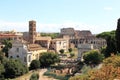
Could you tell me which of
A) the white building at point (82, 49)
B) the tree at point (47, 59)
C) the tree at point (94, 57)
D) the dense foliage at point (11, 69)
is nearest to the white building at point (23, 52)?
A: the tree at point (47, 59)

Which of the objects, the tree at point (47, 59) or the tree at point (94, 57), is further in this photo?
the tree at point (47, 59)

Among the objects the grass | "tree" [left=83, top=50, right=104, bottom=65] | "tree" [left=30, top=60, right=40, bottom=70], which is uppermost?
"tree" [left=83, top=50, right=104, bottom=65]

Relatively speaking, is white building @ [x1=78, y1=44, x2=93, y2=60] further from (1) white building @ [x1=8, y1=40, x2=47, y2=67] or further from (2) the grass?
(2) the grass

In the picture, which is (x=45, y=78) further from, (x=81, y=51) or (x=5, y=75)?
(x=81, y=51)

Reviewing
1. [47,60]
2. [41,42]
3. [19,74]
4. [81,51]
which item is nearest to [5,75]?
[19,74]

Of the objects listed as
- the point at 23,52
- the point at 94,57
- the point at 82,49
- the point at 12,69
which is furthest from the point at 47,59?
the point at 12,69

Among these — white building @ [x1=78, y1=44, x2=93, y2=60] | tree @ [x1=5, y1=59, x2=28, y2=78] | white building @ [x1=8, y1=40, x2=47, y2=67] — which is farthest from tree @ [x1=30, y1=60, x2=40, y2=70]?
white building @ [x1=78, y1=44, x2=93, y2=60]

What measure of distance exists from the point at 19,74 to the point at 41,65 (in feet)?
25.6

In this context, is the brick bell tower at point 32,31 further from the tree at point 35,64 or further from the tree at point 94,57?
the tree at point 94,57

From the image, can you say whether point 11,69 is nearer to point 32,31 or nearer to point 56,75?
point 56,75

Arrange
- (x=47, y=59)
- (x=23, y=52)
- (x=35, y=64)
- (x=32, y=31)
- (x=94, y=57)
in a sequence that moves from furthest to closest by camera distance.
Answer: (x=32, y=31), (x=23, y=52), (x=47, y=59), (x=35, y=64), (x=94, y=57)

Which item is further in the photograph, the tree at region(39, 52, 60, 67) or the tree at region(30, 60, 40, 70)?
the tree at region(39, 52, 60, 67)

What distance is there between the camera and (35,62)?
53438 millimetres

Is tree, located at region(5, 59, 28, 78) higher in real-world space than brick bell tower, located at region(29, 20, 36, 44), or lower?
lower
